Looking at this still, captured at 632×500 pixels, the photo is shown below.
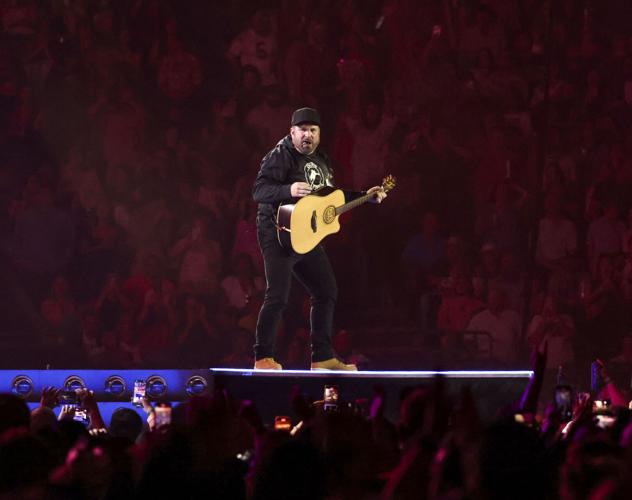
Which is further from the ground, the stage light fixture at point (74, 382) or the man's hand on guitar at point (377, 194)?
the man's hand on guitar at point (377, 194)

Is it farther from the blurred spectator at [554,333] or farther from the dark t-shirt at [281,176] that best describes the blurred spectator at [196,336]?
the dark t-shirt at [281,176]

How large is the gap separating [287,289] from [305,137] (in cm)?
121

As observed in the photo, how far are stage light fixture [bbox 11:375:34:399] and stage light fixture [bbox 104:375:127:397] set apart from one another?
595 mm

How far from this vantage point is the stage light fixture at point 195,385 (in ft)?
28.9

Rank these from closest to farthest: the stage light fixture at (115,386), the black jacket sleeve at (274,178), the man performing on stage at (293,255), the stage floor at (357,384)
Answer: the stage floor at (357,384) → the black jacket sleeve at (274,178) → the man performing on stage at (293,255) → the stage light fixture at (115,386)

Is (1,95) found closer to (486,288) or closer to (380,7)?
(380,7)

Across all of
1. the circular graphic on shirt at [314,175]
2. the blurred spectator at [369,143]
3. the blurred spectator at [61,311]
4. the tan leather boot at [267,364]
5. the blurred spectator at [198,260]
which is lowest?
the tan leather boot at [267,364]

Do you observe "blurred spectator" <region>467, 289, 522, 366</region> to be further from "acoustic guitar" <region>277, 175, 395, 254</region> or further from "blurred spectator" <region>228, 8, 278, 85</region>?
"acoustic guitar" <region>277, 175, 395, 254</region>

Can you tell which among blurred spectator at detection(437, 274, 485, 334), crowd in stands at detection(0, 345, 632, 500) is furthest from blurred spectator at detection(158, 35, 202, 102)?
crowd in stands at detection(0, 345, 632, 500)

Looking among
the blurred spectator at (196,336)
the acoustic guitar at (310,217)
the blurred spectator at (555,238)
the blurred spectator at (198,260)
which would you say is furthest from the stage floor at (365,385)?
the blurred spectator at (555,238)

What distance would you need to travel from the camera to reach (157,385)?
8.82m

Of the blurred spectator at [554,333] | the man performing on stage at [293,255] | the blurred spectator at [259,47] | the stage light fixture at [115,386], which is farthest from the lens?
the blurred spectator at [259,47]

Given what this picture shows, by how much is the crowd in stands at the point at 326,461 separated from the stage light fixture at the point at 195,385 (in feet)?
18.2

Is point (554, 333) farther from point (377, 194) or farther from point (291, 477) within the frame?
point (291, 477)
